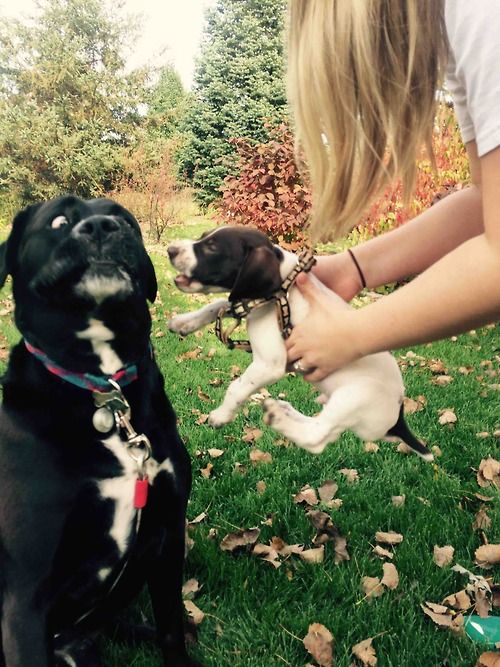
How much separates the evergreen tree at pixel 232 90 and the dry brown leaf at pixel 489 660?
710 inches

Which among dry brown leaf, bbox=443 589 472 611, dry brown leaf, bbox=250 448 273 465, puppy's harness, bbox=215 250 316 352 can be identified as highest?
puppy's harness, bbox=215 250 316 352

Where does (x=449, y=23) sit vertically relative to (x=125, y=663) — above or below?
above

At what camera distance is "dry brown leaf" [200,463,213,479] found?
11.4 feet

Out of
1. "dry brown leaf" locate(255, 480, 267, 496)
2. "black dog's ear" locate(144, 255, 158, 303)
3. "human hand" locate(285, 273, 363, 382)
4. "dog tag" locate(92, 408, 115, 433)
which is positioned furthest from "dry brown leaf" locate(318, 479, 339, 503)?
"dog tag" locate(92, 408, 115, 433)

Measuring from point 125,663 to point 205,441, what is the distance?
171 cm

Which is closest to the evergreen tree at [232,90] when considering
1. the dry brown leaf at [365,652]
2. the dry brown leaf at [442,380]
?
the dry brown leaf at [442,380]

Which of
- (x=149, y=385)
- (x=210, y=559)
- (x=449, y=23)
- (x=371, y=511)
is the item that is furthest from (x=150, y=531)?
(x=449, y=23)

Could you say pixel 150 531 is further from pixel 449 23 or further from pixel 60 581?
pixel 449 23

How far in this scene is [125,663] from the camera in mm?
2264

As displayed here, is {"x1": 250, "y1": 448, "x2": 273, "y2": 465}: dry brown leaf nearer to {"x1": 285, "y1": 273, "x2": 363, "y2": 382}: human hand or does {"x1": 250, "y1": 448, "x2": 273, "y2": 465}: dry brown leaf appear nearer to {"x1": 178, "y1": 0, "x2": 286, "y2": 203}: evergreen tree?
{"x1": 285, "y1": 273, "x2": 363, "y2": 382}: human hand

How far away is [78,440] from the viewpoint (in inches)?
73.6

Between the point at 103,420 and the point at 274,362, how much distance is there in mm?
616

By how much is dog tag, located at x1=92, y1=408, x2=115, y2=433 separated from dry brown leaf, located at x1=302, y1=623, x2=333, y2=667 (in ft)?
3.48

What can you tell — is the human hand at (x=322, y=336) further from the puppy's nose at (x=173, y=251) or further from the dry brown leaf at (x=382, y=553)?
the dry brown leaf at (x=382, y=553)
